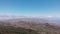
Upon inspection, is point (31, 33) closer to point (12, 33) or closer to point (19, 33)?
point (19, 33)

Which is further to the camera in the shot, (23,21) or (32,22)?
(23,21)

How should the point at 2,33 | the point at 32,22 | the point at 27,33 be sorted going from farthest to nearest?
the point at 32,22
the point at 27,33
the point at 2,33

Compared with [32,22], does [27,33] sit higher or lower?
lower

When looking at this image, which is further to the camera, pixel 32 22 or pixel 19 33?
pixel 32 22

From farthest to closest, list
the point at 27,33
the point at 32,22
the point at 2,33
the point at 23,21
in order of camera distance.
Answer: the point at 23,21
the point at 32,22
the point at 27,33
the point at 2,33

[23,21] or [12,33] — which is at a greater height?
[23,21]

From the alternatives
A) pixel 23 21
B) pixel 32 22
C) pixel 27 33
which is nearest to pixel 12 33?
pixel 27 33

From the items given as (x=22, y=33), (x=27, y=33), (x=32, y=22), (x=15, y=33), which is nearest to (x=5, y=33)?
(x=15, y=33)

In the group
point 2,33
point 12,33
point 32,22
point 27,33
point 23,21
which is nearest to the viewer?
point 2,33

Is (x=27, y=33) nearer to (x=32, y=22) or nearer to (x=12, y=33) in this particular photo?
(x=12, y=33)
